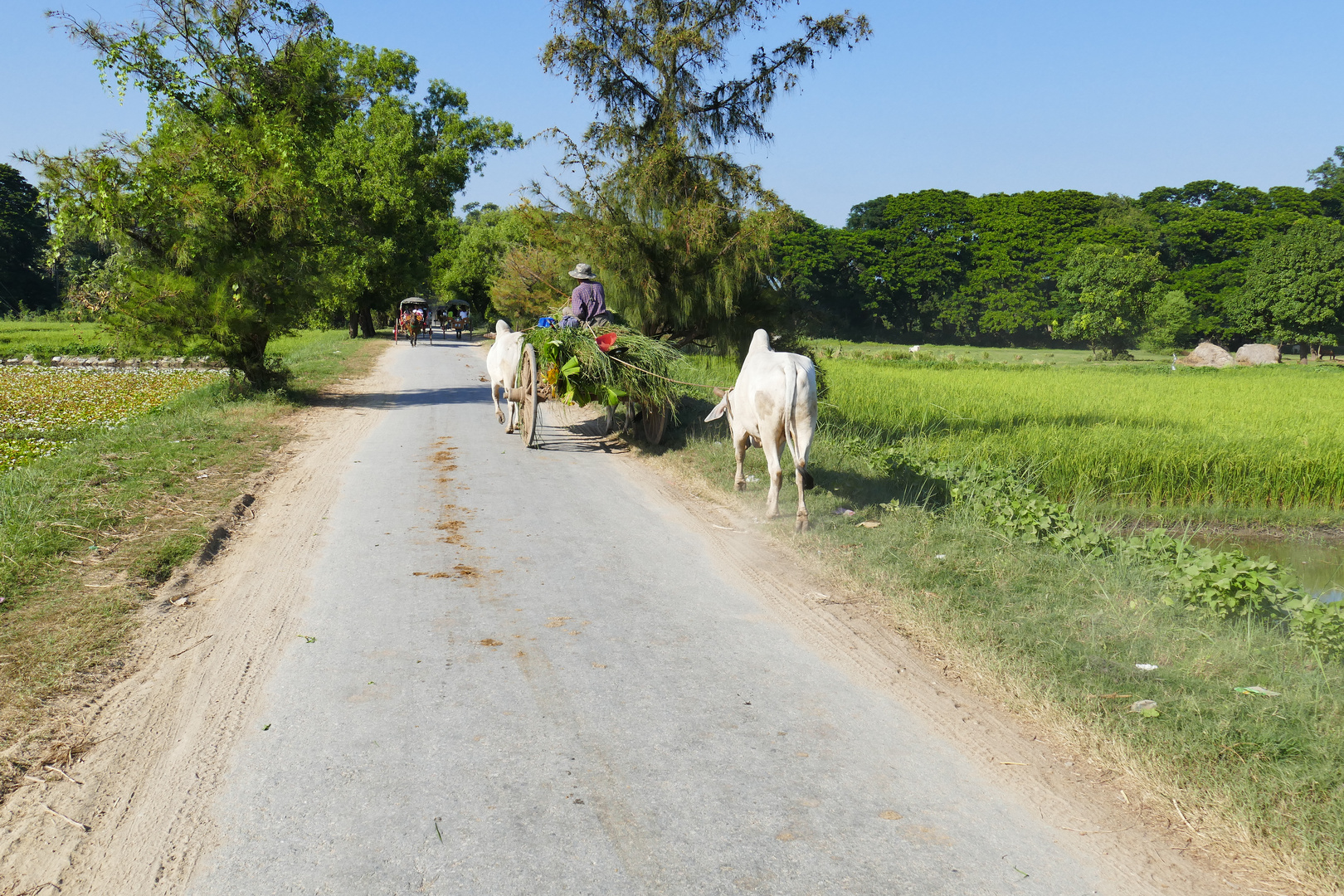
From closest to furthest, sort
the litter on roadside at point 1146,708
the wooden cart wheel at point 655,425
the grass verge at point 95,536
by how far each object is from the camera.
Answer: the litter on roadside at point 1146,708 < the grass verge at point 95,536 < the wooden cart wheel at point 655,425

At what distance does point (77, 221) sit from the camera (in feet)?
40.2

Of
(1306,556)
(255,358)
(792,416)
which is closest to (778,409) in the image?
(792,416)

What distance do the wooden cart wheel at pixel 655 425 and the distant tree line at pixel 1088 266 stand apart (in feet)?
123

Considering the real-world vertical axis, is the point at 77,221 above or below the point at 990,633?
above

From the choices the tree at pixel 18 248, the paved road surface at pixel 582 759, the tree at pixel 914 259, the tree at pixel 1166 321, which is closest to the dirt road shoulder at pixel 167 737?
the paved road surface at pixel 582 759

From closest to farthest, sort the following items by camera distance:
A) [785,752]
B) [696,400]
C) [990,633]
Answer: [785,752] → [990,633] → [696,400]

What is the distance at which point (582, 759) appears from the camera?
339 centimetres

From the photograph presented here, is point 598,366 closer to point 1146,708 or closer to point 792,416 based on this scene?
point 792,416

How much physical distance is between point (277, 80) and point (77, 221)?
4.04m

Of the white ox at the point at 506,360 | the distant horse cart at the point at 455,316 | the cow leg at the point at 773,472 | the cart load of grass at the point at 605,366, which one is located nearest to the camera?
the cow leg at the point at 773,472

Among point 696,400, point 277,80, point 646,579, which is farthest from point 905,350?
point 646,579

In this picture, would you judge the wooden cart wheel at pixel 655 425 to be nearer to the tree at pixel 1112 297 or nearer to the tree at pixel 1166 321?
the tree at pixel 1112 297

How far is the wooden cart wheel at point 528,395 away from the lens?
10.0 m

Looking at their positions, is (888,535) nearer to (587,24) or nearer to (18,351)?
(587,24)
